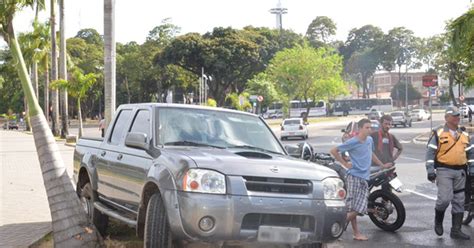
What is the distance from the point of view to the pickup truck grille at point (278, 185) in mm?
5387

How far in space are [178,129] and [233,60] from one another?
64405 millimetres

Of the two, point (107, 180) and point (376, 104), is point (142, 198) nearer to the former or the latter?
point (107, 180)

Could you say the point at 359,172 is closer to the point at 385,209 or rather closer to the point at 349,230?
the point at 385,209

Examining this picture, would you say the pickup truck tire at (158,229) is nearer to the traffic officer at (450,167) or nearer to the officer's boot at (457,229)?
the traffic officer at (450,167)

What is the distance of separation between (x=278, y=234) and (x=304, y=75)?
60757mm

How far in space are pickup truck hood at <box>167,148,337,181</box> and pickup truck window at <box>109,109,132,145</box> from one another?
1638mm

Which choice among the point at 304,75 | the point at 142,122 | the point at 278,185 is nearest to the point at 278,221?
the point at 278,185

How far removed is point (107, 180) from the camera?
7.31 meters

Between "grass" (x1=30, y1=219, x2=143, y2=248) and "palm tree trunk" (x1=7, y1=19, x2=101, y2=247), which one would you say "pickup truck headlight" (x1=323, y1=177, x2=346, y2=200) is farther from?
"palm tree trunk" (x1=7, y1=19, x2=101, y2=247)

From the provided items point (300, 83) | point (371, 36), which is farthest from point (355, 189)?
point (371, 36)

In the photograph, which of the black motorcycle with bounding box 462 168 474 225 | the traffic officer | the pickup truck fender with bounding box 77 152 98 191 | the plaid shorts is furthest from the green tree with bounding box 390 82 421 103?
the pickup truck fender with bounding box 77 152 98 191

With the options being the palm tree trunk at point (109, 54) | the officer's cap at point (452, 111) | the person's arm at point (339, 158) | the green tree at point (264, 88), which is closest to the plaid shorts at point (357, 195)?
the person's arm at point (339, 158)

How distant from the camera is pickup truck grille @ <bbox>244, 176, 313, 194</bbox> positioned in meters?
5.39

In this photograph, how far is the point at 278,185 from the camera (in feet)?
17.9
